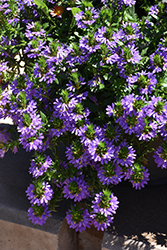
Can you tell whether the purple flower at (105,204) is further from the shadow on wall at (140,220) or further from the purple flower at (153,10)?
the purple flower at (153,10)

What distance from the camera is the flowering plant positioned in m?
1.39

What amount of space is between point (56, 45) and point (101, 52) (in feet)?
0.70

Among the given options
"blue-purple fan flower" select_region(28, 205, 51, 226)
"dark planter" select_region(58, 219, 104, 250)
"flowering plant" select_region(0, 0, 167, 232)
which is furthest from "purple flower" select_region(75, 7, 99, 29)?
"dark planter" select_region(58, 219, 104, 250)

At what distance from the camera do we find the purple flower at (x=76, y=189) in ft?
4.70

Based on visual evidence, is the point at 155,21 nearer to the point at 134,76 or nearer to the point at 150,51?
the point at 150,51

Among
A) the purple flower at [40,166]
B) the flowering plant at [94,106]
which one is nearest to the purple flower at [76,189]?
the flowering plant at [94,106]

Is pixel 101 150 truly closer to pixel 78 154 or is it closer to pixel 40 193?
pixel 78 154

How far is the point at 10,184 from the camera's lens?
2.04 metres

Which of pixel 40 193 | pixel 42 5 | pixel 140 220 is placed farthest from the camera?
pixel 140 220

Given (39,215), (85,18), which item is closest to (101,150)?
(39,215)

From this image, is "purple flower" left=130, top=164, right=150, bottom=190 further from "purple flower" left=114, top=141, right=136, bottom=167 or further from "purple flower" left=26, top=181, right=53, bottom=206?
"purple flower" left=26, top=181, right=53, bottom=206

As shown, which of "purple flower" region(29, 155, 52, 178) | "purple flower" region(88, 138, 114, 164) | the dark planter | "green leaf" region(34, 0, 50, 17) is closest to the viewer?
"purple flower" region(88, 138, 114, 164)

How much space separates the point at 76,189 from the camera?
1.44 m

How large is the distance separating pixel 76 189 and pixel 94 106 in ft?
1.35
